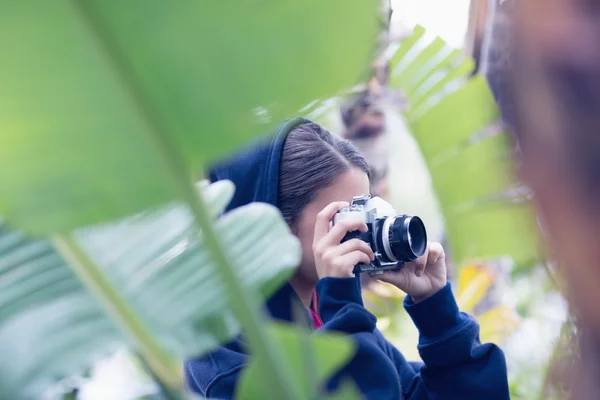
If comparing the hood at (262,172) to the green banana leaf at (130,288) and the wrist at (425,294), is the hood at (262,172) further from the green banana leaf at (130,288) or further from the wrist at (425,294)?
the green banana leaf at (130,288)

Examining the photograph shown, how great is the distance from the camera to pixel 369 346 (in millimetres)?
646

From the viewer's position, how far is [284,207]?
0.83 metres

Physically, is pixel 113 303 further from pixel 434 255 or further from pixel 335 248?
pixel 434 255

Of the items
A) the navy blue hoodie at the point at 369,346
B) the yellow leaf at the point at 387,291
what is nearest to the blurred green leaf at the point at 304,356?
the navy blue hoodie at the point at 369,346

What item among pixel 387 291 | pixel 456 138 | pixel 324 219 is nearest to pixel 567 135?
pixel 324 219

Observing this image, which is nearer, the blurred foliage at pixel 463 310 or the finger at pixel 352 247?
the finger at pixel 352 247

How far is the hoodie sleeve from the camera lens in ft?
2.16

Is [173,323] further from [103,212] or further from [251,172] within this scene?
[251,172]

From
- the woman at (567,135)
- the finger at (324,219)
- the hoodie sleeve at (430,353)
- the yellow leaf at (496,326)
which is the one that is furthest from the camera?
the yellow leaf at (496,326)

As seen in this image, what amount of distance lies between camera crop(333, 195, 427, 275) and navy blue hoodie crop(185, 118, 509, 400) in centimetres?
6

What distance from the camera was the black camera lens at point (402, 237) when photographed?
29.0 inches

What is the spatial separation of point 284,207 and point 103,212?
55 cm

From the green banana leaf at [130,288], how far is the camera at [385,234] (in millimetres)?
345

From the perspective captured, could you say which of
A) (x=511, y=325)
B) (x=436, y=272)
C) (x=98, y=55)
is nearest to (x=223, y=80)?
(x=98, y=55)
